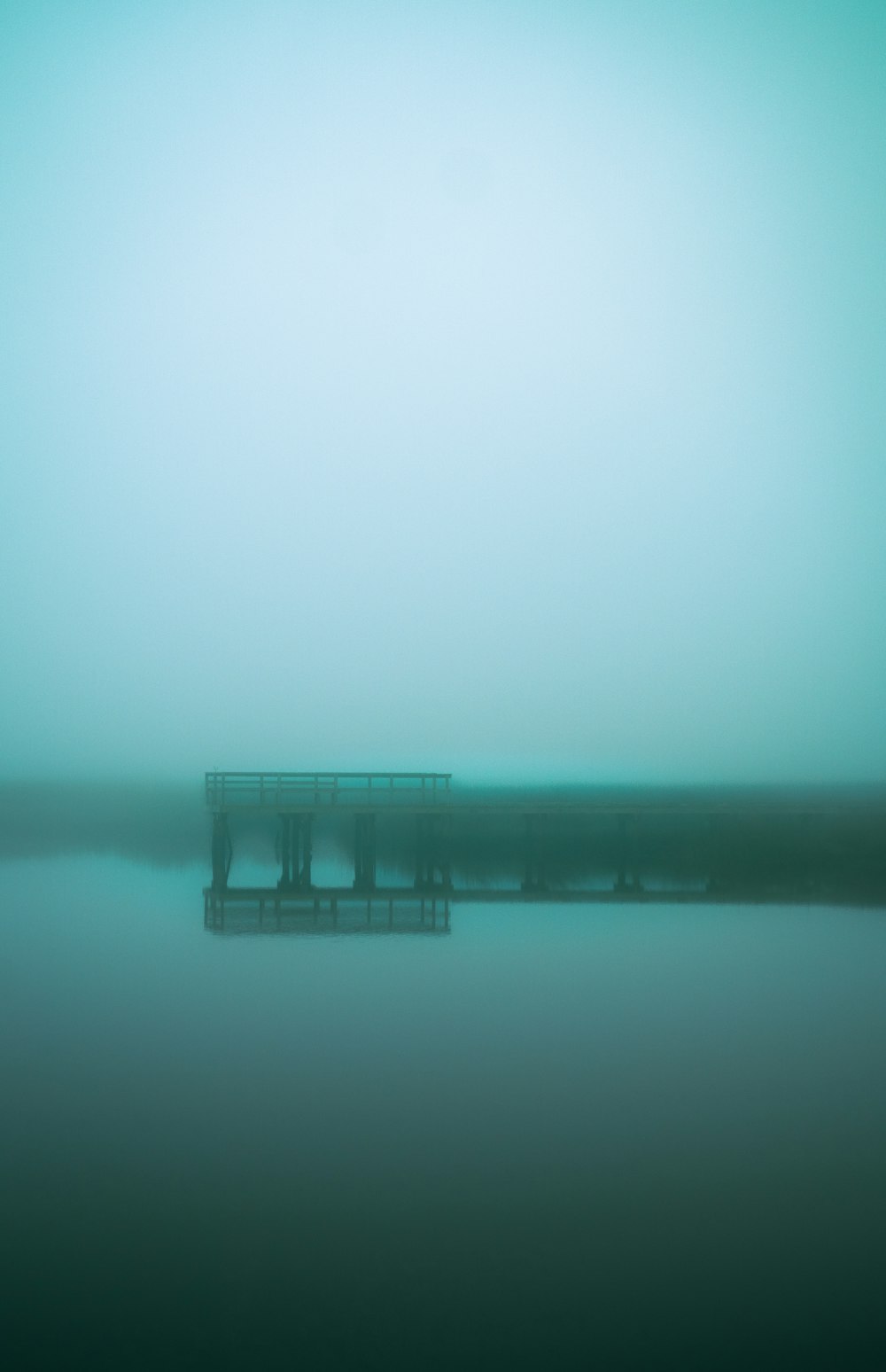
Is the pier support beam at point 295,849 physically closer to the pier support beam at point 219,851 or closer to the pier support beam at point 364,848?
the pier support beam at point 364,848

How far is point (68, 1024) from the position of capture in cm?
1048

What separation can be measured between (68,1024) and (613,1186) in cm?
621

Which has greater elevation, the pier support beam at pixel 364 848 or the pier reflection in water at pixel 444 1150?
the pier support beam at pixel 364 848

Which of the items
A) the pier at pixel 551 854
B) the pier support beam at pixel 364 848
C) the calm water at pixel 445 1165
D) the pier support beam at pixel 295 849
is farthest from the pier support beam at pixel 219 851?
the calm water at pixel 445 1165

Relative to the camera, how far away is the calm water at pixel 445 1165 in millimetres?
4750

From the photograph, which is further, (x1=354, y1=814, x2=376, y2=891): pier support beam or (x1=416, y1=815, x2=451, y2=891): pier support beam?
(x1=354, y1=814, x2=376, y2=891): pier support beam

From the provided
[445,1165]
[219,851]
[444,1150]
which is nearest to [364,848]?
[219,851]

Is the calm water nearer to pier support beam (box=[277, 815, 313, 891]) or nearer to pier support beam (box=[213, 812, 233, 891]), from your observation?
pier support beam (box=[213, 812, 233, 891])

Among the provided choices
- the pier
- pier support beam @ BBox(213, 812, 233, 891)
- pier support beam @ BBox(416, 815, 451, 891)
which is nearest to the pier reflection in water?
the pier

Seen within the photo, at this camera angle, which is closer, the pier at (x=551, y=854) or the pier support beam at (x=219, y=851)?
the pier at (x=551, y=854)

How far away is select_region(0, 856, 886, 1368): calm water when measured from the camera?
15.6ft

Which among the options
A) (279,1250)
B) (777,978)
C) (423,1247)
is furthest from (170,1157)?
(777,978)

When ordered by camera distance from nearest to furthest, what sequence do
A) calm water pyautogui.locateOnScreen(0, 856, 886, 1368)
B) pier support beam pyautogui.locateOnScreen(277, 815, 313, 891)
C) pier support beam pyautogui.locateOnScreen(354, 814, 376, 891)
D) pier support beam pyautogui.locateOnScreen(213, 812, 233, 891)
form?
1. calm water pyautogui.locateOnScreen(0, 856, 886, 1368)
2. pier support beam pyautogui.locateOnScreen(213, 812, 233, 891)
3. pier support beam pyautogui.locateOnScreen(277, 815, 313, 891)
4. pier support beam pyautogui.locateOnScreen(354, 814, 376, 891)

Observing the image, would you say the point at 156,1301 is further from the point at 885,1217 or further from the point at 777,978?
the point at 777,978
